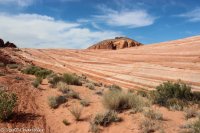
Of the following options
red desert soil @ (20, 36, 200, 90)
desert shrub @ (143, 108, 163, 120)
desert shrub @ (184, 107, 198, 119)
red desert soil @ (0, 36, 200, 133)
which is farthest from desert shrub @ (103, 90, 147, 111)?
red desert soil @ (20, 36, 200, 90)

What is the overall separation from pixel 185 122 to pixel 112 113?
212cm

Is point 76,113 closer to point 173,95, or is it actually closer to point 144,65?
point 173,95

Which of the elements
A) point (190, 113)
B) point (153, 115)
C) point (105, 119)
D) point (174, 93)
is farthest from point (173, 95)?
point (105, 119)

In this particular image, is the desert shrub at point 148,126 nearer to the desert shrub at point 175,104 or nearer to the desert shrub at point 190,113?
the desert shrub at point 190,113

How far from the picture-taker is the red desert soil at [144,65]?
1761 centimetres

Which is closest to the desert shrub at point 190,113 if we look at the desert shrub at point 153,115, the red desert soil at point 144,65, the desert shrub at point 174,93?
the desert shrub at point 153,115

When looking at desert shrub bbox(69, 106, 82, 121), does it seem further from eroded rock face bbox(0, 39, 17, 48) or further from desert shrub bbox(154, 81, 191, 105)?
eroded rock face bbox(0, 39, 17, 48)

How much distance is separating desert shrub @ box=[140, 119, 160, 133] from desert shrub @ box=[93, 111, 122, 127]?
102 centimetres

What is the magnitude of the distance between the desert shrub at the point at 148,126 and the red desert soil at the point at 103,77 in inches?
7.2

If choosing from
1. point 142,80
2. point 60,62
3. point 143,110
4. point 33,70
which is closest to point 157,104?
point 143,110

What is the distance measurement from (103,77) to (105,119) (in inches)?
534

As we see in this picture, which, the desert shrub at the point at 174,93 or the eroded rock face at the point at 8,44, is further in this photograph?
the eroded rock face at the point at 8,44

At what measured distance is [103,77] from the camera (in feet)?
71.6

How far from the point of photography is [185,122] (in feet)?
24.7
